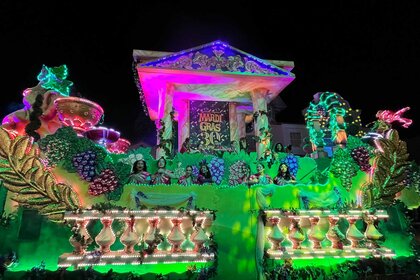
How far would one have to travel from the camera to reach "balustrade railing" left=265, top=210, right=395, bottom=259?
5.56m

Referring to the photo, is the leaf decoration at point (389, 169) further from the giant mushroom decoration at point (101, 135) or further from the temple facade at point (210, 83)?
the giant mushroom decoration at point (101, 135)

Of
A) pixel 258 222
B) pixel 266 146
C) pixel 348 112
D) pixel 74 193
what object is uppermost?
pixel 348 112

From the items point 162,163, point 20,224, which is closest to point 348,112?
point 162,163

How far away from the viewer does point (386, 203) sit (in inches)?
266

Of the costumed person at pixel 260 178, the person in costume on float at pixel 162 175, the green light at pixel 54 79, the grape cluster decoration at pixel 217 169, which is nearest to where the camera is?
the costumed person at pixel 260 178

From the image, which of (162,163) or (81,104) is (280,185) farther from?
(81,104)

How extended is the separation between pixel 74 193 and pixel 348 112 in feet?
28.5

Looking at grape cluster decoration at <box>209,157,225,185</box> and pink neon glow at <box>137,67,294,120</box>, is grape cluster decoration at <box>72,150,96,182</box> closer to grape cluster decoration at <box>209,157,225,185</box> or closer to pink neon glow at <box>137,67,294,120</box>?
grape cluster decoration at <box>209,157,225,185</box>

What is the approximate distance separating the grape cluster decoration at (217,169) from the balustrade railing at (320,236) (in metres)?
2.02

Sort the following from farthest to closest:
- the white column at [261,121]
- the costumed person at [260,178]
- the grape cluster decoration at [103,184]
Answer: the white column at [261,121] → the costumed person at [260,178] → the grape cluster decoration at [103,184]

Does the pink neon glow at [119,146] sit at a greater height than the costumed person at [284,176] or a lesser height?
greater

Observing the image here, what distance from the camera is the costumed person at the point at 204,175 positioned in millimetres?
7156

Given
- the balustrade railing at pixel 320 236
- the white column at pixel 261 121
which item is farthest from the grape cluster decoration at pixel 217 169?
the white column at pixel 261 121

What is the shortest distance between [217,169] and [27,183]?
4.29 metres
